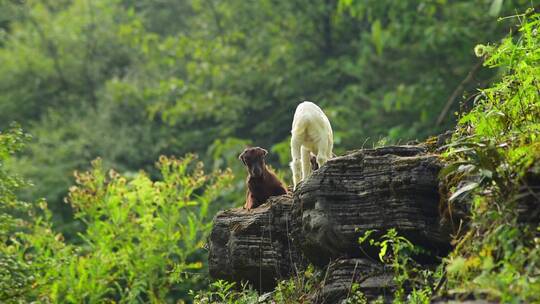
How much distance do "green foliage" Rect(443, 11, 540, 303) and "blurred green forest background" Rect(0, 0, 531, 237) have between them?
11.4m

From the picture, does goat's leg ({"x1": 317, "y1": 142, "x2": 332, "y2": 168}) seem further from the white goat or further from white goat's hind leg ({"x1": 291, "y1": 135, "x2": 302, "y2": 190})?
white goat's hind leg ({"x1": 291, "y1": 135, "x2": 302, "y2": 190})

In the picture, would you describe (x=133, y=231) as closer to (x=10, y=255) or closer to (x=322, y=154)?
(x=10, y=255)

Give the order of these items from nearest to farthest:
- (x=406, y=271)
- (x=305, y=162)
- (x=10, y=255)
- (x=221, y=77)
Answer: (x=406, y=271), (x=305, y=162), (x=10, y=255), (x=221, y=77)

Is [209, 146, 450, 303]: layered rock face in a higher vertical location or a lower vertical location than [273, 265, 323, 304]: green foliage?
higher

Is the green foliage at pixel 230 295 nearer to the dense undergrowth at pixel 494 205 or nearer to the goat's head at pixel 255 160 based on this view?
the dense undergrowth at pixel 494 205

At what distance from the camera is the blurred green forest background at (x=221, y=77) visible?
71.5ft

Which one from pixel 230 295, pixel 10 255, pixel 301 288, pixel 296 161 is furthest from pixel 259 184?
pixel 10 255

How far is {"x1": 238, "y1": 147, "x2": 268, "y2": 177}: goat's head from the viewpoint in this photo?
1023 cm

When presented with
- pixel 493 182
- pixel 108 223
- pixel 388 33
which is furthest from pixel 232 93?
pixel 493 182

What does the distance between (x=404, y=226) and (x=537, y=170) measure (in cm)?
164

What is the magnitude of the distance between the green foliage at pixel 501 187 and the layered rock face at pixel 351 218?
1.25 ft

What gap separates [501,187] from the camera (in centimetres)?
611

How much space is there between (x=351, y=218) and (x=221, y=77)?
60.5ft

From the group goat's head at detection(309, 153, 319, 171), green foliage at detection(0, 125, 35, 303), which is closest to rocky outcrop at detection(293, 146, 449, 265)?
goat's head at detection(309, 153, 319, 171)
